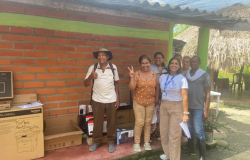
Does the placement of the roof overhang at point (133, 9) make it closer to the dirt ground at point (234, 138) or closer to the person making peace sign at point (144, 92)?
the person making peace sign at point (144, 92)

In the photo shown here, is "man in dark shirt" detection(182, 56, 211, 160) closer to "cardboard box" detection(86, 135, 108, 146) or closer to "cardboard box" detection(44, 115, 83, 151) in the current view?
"cardboard box" detection(86, 135, 108, 146)

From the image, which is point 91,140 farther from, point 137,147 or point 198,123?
point 198,123

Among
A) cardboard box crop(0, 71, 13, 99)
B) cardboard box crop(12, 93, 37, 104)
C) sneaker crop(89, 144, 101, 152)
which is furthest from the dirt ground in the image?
cardboard box crop(0, 71, 13, 99)

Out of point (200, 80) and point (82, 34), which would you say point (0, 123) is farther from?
point (200, 80)

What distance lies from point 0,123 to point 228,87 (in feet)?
41.2

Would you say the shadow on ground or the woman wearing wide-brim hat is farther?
the shadow on ground

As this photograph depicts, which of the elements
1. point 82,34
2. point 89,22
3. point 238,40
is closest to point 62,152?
point 82,34

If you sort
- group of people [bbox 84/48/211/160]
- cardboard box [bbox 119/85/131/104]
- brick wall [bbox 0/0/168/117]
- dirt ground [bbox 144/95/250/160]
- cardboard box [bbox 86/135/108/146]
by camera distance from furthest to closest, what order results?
cardboard box [bbox 119/85/131/104] → dirt ground [bbox 144/95/250/160] → cardboard box [bbox 86/135/108/146] → brick wall [bbox 0/0/168/117] → group of people [bbox 84/48/211/160]

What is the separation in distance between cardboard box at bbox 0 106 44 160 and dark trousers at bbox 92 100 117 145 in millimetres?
853

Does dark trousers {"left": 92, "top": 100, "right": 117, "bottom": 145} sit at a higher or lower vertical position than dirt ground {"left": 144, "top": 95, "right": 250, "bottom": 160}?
higher

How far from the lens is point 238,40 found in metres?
7.74

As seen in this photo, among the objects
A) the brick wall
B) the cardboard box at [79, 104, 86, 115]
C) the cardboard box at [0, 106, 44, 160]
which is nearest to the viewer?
the cardboard box at [0, 106, 44, 160]

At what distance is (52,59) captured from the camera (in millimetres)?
3178

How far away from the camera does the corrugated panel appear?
276cm
